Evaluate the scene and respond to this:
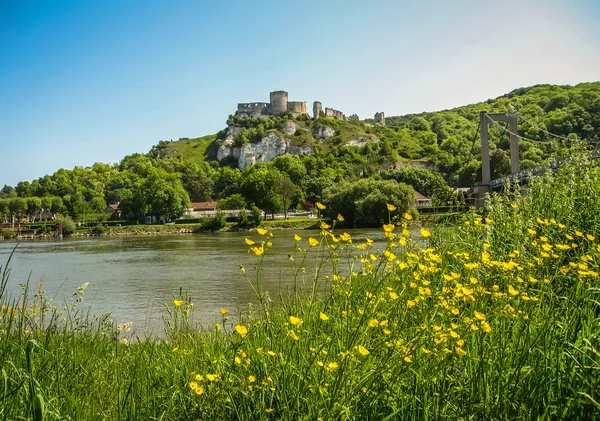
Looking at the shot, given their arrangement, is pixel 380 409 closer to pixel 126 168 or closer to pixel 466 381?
pixel 466 381

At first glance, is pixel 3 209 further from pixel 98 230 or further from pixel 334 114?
pixel 334 114

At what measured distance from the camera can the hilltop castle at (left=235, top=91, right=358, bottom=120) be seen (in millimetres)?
140375

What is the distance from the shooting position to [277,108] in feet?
464

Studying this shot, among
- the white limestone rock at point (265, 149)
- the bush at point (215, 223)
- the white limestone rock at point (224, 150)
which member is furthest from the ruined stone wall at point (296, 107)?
the bush at point (215, 223)

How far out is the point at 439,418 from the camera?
2.01m

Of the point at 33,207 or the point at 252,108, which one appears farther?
the point at 252,108

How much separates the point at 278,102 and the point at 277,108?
6.05ft

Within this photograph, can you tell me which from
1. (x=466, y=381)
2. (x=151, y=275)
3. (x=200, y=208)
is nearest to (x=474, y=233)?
(x=466, y=381)

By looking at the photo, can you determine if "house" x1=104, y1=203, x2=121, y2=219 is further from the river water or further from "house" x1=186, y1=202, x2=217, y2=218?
the river water

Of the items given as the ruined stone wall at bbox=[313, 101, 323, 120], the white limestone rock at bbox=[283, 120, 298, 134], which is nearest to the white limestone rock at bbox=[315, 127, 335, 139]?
the white limestone rock at bbox=[283, 120, 298, 134]

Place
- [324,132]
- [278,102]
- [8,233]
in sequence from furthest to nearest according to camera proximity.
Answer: [278,102], [324,132], [8,233]

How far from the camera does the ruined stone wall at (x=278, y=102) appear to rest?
140375 mm

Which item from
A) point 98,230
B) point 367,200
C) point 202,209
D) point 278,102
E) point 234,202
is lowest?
point 98,230

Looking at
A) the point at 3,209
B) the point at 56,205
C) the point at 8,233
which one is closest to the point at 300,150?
the point at 56,205
